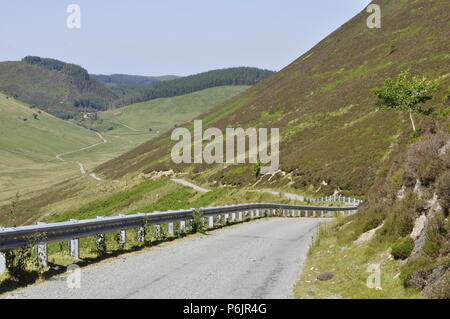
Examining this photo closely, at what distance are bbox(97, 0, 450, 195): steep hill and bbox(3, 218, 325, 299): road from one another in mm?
8076

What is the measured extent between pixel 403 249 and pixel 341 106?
2611 inches

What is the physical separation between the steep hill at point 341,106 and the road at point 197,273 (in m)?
8.08

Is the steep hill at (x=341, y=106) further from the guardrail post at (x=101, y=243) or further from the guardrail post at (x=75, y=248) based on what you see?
the guardrail post at (x=75, y=248)

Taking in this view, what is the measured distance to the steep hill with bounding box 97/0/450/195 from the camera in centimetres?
5144

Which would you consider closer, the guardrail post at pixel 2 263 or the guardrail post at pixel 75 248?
the guardrail post at pixel 2 263

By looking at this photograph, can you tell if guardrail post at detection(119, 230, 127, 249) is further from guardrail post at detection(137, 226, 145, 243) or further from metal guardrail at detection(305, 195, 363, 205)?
metal guardrail at detection(305, 195, 363, 205)

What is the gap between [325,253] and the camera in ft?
48.4

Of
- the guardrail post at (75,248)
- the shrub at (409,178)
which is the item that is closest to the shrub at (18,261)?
the guardrail post at (75,248)

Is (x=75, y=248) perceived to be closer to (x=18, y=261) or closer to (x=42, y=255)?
(x=42, y=255)

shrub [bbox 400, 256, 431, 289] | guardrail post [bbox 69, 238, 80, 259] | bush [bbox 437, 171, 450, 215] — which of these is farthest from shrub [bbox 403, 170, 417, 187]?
guardrail post [bbox 69, 238, 80, 259]

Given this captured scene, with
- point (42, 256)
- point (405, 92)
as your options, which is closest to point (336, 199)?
point (405, 92)

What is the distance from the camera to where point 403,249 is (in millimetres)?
10727

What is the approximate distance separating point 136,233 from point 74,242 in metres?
3.64

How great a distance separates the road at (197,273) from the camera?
9.54 m
